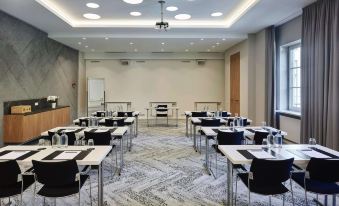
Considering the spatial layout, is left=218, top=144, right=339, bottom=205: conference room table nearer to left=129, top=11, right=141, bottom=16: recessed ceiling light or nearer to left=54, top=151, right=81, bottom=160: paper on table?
left=54, top=151, right=81, bottom=160: paper on table

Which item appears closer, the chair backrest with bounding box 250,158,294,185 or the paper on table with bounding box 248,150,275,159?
the chair backrest with bounding box 250,158,294,185

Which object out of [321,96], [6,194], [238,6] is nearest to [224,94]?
[238,6]

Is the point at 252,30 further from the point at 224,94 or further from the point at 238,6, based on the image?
→ the point at 224,94

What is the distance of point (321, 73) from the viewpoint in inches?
217

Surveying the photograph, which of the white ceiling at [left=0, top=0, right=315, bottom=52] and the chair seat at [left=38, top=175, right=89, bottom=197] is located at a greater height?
the white ceiling at [left=0, top=0, right=315, bottom=52]

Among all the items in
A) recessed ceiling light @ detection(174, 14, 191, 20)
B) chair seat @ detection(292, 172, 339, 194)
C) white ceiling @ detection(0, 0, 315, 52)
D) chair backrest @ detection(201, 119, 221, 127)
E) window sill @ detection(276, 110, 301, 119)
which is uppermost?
recessed ceiling light @ detection(174, 14, 191, 20)

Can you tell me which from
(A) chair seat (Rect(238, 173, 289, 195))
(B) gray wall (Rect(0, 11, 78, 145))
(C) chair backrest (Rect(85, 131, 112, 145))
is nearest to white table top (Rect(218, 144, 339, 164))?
(A) chair seat (Rect(238, 173, 289, 195))

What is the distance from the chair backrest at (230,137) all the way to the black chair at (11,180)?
2834 millimetres

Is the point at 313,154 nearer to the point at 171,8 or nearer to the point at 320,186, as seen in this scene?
the point at 320,186

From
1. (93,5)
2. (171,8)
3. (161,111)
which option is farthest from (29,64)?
(161,111)

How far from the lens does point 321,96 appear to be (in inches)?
218

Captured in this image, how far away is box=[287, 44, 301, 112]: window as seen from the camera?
24.3 ft

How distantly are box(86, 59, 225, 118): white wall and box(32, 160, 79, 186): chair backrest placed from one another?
10.7 meters

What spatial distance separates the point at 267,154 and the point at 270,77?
5436 millimetres
